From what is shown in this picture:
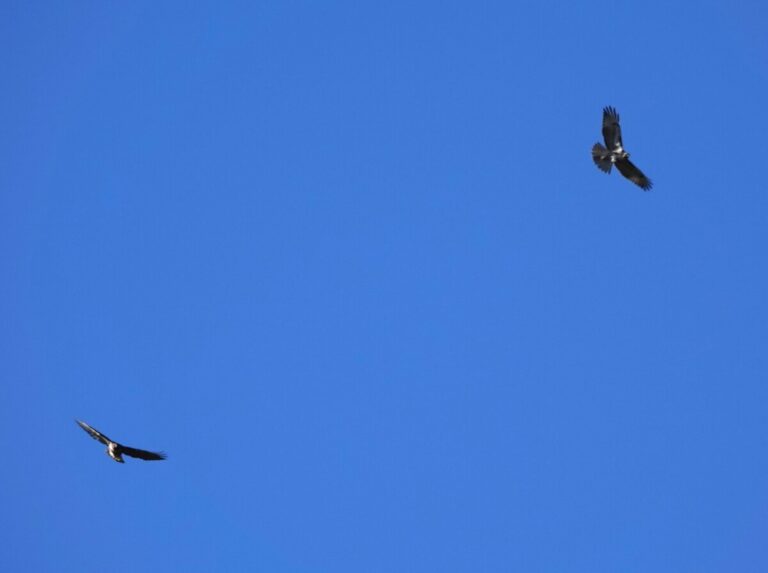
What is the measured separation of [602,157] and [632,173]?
114 centimetres

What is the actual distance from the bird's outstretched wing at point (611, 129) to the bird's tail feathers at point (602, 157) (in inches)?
7.5

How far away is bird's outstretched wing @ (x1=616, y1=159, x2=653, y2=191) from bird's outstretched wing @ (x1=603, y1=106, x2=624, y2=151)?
53cm

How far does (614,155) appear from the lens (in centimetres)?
3359

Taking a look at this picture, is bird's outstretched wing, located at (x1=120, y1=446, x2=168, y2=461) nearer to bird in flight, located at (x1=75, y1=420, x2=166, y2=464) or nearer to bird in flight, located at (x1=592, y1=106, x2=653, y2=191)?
bird in flight, located at (x1=75, y1=420, x2=166, y2=464)

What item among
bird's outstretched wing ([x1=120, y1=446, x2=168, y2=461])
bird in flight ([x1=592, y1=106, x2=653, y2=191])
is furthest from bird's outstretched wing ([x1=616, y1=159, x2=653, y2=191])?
bird's outstretched wing ([x1=120, y1=446, x2=168, y2=461])

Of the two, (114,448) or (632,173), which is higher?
(632,173)

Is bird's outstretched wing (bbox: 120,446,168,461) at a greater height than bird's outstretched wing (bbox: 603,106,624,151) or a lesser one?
lesser

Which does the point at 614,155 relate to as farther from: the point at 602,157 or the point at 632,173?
the point at 632,173

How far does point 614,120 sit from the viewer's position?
32812 mm

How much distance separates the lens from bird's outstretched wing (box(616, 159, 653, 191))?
111 feet

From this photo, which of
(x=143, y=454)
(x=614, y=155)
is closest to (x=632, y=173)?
(x=614, y=155)

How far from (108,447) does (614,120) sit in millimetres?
18470

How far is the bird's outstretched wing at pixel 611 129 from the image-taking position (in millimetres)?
32812

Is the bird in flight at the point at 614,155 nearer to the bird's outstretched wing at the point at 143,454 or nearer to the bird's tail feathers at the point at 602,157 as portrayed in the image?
the bird's tail feathers at the point at 602,157
